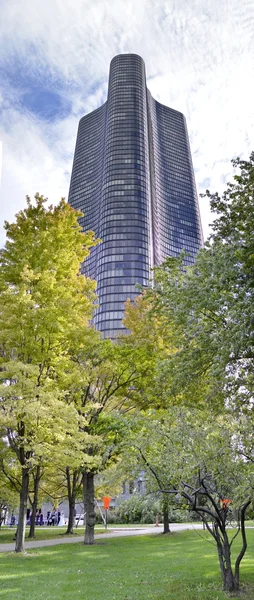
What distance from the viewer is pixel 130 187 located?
12638 cm

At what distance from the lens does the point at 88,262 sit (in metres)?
126

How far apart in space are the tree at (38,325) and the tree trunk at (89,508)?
162 inches

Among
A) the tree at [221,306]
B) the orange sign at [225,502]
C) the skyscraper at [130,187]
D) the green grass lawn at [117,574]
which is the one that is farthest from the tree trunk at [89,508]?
the skyscraper at [130,187]

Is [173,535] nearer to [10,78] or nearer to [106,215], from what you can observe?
[10,78]

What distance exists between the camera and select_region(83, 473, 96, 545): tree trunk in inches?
661

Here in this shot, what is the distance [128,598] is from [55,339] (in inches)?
317

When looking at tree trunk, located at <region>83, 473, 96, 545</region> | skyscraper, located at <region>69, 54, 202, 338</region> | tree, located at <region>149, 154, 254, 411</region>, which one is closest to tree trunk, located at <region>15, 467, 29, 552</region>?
tree trunk, located at <region>83, 473, 96, 545</region>

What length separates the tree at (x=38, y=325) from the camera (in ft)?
41.0

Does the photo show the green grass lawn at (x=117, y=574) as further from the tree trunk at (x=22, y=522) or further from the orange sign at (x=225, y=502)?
the orange sign at (x=225, y=502)

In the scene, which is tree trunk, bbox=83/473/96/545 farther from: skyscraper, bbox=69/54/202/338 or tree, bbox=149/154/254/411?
skyscraper, bbox=69/54/202/338

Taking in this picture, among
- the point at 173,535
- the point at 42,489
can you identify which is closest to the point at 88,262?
the point at 42,489

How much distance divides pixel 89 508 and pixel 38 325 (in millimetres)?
8899

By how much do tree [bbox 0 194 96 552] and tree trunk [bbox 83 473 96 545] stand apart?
4.12 m

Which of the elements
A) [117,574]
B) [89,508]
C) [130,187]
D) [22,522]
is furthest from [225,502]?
[130,187]
